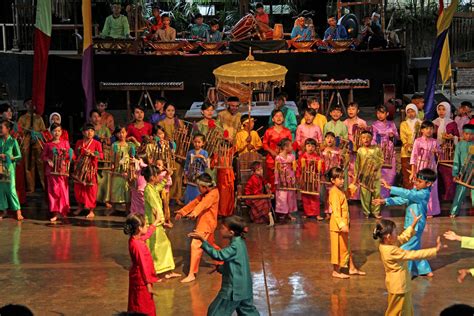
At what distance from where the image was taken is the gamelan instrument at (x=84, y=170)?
1319cm

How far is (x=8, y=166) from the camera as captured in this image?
1291cm

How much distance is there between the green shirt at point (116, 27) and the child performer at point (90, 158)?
5.77 metres

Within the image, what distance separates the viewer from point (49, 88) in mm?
17578

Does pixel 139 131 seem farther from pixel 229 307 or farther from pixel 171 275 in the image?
pixel 229 307

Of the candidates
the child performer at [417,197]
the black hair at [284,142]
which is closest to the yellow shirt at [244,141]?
the black hair at [284,142]

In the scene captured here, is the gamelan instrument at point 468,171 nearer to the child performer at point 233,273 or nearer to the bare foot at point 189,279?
the bare foot at point 189,279

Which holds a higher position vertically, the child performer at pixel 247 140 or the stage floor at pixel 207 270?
the child performer at pixel 247 140

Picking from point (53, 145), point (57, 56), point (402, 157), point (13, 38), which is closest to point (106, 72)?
point (57, 56)

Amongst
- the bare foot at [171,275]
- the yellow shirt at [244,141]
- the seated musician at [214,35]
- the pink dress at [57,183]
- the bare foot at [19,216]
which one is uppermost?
the seated musician at [214,35]

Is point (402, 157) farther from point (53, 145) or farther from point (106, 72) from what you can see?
point (106, 72)

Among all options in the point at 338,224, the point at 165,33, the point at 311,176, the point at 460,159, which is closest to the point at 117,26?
the point at 165,33

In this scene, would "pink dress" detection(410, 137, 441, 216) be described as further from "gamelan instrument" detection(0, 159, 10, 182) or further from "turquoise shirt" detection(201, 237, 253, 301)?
"gamelan instrument" detection(0, 159, 10, 182)

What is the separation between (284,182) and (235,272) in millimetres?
4761

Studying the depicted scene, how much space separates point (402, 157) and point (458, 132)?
0.89 m
